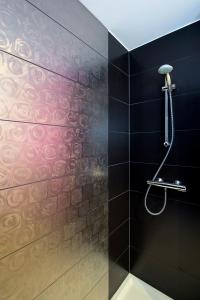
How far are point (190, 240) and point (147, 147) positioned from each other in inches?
31.8

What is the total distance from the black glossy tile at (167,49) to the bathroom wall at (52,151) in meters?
0.44

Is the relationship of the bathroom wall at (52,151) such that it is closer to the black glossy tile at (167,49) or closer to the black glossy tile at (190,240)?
the black glossy tile at (167,49)

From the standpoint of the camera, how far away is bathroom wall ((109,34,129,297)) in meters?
1.35

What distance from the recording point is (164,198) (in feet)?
4.62

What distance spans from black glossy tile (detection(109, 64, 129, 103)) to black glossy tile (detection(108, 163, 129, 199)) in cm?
62

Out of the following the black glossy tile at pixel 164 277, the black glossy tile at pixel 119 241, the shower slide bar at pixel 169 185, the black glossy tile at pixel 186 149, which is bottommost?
the black glossy tile at pixel 164 277

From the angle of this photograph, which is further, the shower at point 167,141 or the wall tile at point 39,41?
the shower at point 167,141

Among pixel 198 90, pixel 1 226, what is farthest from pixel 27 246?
pixel 198 90

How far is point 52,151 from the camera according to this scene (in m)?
0.86

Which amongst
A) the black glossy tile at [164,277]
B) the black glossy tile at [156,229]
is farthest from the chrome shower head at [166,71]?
the black glossy tile at [164,277]

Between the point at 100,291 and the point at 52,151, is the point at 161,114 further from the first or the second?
the point at 100,291

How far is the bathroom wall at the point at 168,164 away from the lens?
1.27 m

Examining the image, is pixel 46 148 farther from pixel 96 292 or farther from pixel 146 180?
pixel 96 292

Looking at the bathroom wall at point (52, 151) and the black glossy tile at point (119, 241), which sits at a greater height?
the bathroom wall at point (52, 151)
